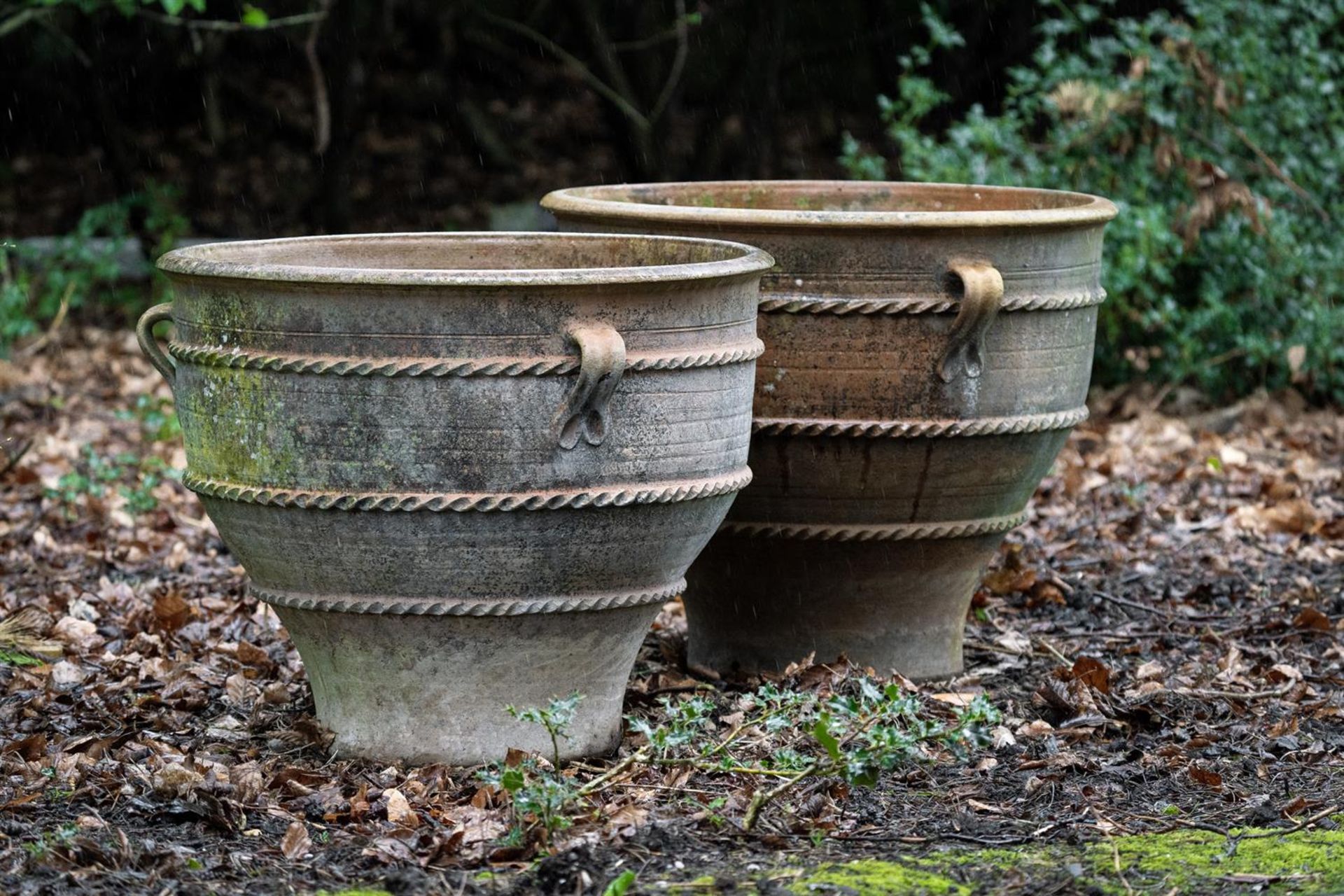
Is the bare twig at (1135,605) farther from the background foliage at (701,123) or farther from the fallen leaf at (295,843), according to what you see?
the fallen leaf at (295,843)

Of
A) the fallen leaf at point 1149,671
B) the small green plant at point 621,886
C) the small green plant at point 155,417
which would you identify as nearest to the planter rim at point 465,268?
the small green plant at point 621,886

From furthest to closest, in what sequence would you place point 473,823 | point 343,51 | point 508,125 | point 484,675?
point 508,125, point 343,51, point 484,675, point 473,823

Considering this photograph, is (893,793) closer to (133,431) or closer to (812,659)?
(812,659)

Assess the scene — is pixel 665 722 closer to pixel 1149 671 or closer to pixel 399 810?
pixel 399 810

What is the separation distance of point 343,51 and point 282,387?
703cm

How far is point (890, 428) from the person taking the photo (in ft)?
12.9

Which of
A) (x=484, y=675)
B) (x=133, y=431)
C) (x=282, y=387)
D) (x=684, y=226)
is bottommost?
(x=133, y=431)

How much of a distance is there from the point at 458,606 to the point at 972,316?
1333mm

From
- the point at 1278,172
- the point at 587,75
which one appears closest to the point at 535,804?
the point at 1278,172

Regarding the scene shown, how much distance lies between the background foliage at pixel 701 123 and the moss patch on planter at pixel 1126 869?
4.40 m

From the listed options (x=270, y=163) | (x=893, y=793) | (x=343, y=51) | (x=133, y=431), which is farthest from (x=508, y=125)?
(x=893, y=793)

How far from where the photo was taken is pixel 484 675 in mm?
3406

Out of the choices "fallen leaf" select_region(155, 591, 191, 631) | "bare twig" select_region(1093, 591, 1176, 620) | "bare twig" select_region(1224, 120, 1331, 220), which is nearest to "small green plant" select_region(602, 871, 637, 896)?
"fallen leaf" select_region(155, 591, 191, 631)

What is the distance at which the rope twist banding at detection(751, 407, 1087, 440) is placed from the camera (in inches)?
154
